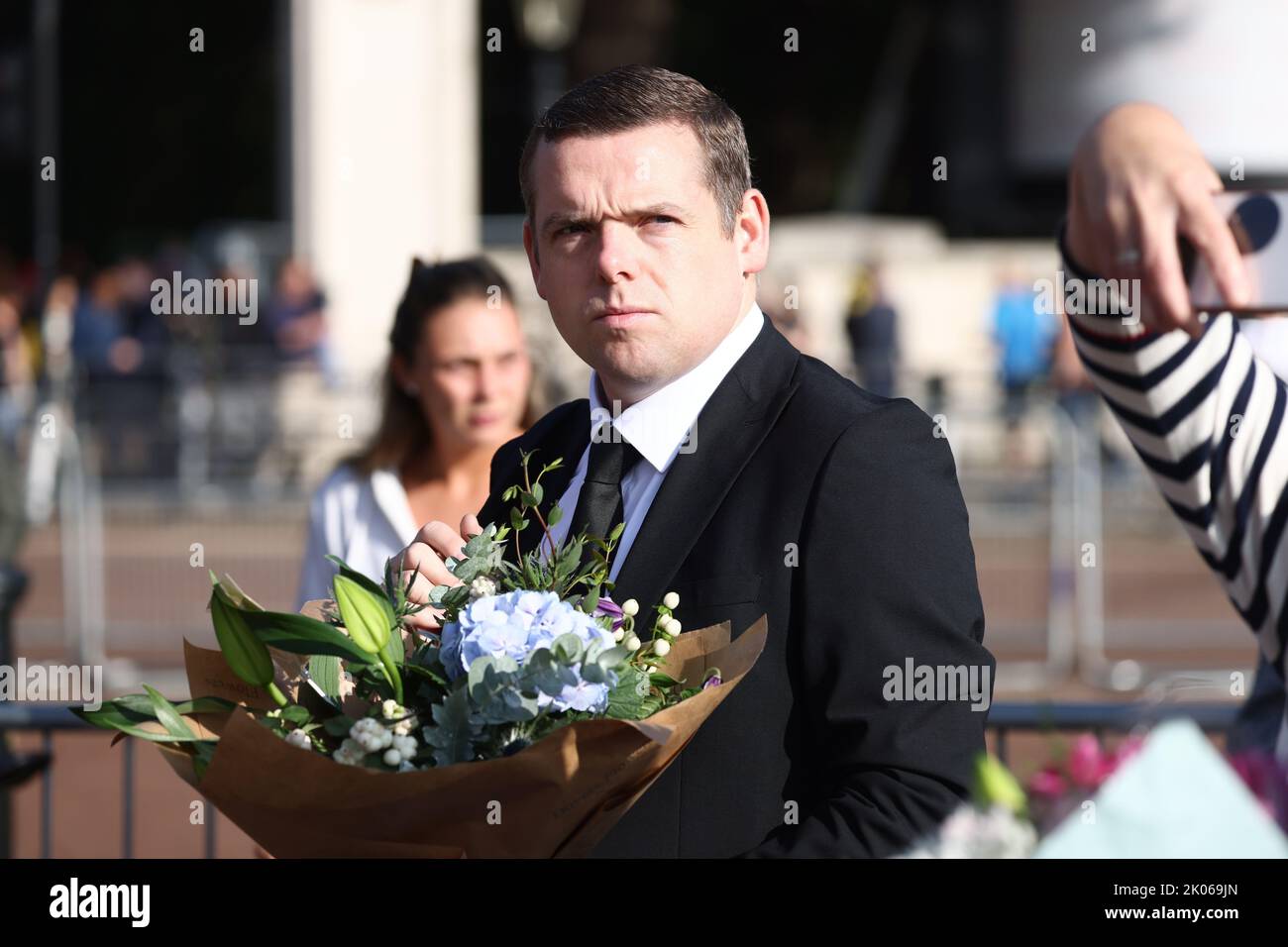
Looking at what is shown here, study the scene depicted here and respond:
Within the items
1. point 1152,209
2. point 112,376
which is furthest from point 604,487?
point 112,376

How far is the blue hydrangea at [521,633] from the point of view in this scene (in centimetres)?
193

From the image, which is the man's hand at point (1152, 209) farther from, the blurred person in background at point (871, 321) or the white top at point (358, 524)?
the blurred person in background at point (871, 321)

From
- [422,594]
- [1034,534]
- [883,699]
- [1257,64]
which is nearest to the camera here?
[883,699]

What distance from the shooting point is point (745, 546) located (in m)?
2.31

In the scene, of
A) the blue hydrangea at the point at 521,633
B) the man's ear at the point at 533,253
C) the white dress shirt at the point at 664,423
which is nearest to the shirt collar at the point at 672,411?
the white dress shirt at the point at 664,423

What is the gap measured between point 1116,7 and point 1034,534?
7.11 meters

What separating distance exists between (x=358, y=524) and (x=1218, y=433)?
2.51m

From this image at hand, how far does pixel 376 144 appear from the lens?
1884cm

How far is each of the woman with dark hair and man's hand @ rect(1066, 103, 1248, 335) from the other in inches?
96.3

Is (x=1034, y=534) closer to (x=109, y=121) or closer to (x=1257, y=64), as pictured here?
(x=1257, y=64)

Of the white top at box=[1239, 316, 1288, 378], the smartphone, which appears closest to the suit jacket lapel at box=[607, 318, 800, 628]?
the smartphone

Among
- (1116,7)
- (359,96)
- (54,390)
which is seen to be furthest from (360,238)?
(1116,7)

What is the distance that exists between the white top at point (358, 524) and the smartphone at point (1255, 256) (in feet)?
8.72

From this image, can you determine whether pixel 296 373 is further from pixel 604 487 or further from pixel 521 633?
pixel 521 633
